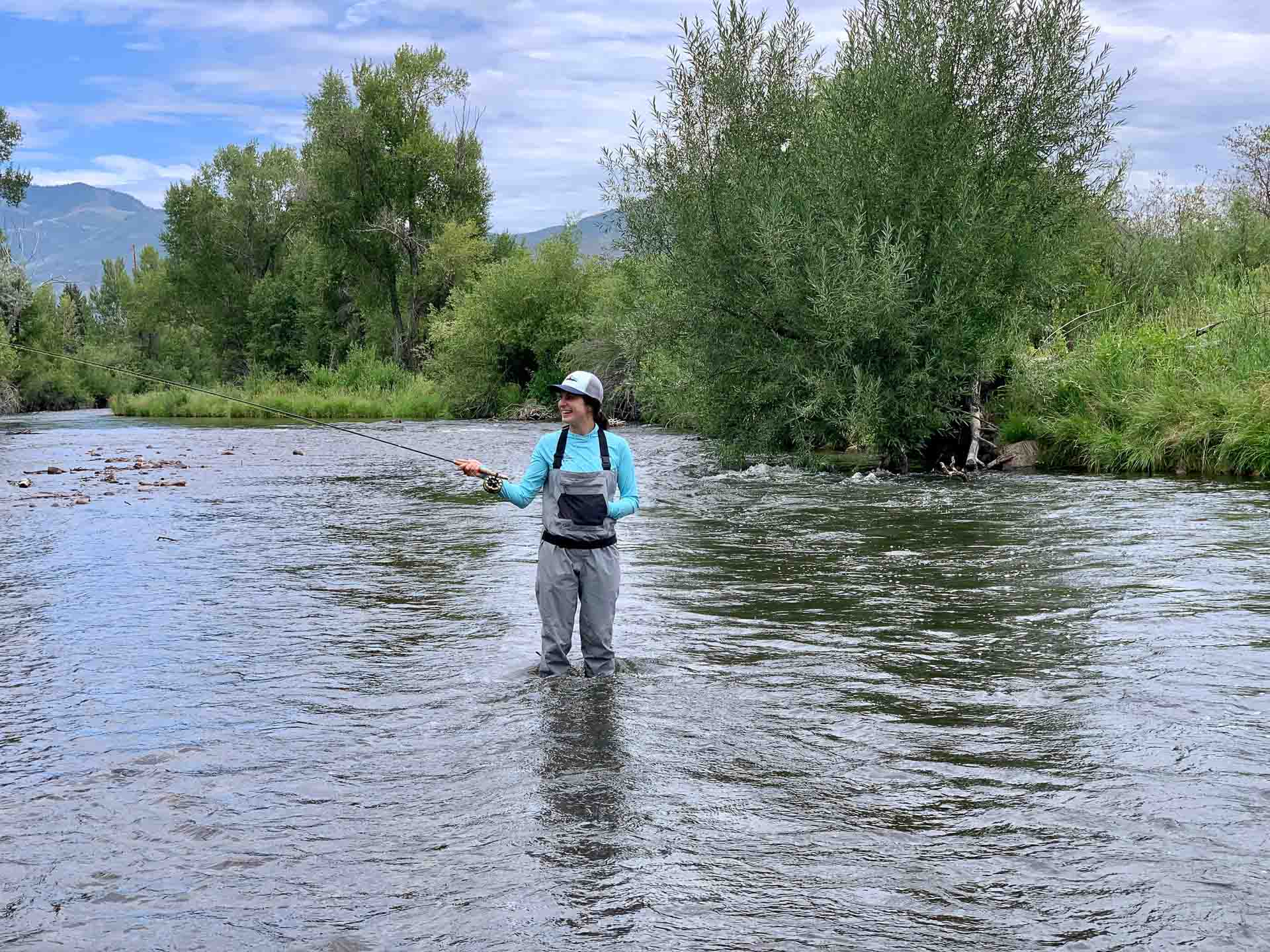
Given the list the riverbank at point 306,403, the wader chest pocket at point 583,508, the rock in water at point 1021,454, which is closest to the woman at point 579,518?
the wader chest pocket at point 583,508

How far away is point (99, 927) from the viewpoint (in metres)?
3.99

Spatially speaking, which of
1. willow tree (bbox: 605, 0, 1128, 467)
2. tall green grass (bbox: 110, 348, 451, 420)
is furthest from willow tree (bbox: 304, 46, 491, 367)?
willow tree (bbox: 605, 0, 1128, 467)

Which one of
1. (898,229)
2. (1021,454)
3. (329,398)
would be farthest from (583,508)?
(329,398)

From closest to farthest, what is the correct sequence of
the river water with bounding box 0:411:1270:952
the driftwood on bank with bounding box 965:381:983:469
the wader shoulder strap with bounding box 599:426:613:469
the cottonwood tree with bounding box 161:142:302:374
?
1. the river water with bounding box 0:411:1270:952
2. the wader shoulder strap with bounding box 599:426:613:469
3. the driftwood on bank with bounding box 965:381:983:469
4. the cottonwood tree with bounding box 161:142:302:374

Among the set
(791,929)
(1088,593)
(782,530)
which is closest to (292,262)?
(782,530)

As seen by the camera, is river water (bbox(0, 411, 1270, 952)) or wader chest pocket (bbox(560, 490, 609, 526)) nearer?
river water (bbox(0, 411, 1270, 952))

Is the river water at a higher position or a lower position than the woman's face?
lower

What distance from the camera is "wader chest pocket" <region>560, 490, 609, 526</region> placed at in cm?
689

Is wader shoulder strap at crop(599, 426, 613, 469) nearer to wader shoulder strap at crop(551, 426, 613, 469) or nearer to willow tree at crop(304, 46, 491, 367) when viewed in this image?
wader shoulder strap at crop(551, 426, 613, 469)

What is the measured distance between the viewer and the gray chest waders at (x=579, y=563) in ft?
22.7

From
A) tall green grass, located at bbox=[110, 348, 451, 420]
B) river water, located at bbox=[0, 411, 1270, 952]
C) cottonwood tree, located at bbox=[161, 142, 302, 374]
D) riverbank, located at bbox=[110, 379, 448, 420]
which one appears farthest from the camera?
cottonwood tree, located at bbox=[161, 142, 302, 374]

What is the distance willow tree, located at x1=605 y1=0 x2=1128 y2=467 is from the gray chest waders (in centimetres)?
1246

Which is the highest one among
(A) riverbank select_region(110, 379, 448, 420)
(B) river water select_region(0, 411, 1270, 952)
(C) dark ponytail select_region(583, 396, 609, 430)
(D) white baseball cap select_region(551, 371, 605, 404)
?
(A) riverbank select_region(110, 379, 448, 420)

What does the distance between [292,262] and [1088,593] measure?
209 feet
